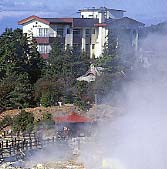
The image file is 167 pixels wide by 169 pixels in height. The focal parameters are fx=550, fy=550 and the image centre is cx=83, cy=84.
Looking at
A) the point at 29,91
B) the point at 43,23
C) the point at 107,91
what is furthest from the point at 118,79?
the point at 43,23

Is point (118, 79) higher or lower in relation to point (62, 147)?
higher

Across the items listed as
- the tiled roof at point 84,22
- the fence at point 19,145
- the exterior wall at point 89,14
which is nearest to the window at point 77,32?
the tiled roof at point 84,22

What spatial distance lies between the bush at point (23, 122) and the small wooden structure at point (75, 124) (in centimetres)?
49

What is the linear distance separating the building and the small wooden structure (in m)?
8.11

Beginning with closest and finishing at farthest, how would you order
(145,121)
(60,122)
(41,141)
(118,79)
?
(145,121) < (41,141) < (60,122) < (118,79)

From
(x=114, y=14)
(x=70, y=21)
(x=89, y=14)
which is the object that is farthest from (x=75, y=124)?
(x=89, y=14)

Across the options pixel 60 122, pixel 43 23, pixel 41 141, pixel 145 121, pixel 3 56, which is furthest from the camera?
pixel 43 23

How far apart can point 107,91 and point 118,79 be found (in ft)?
1.14

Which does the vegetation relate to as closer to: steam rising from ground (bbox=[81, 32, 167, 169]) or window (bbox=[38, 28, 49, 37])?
window (bbox=[38, 28, 49, 37])

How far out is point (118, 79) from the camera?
1166 cm

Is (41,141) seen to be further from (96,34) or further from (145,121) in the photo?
(96,34)

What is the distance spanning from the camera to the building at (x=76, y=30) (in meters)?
18.5

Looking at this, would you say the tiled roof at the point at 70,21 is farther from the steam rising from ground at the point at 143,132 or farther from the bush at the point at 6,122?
the steam rising from ground at the point at 143,132

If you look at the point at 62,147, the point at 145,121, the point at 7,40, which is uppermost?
the point at 7,40
